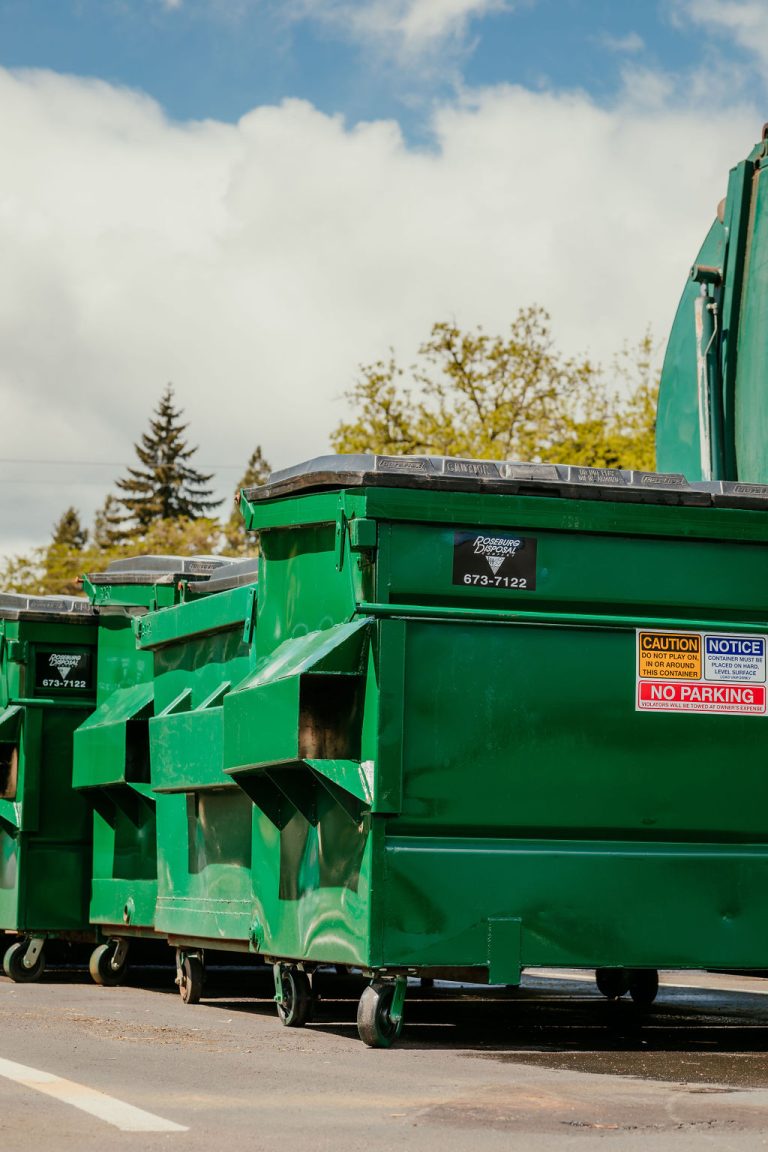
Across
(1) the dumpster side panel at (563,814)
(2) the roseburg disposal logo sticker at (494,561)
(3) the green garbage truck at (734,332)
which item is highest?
(3) the green garbage truck at (734,332)

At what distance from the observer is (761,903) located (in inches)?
299

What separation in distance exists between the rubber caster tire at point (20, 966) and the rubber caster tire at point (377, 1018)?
5.28 meters

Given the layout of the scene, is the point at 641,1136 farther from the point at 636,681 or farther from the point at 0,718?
the point at 0,718

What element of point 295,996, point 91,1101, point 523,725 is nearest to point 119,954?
point 295,996

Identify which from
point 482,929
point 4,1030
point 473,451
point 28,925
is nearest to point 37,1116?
point 482,929

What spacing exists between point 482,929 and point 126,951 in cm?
497

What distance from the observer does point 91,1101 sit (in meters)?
5.62

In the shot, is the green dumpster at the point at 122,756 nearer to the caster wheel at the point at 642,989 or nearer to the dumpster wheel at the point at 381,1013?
the caster wheel at the point at 642,989

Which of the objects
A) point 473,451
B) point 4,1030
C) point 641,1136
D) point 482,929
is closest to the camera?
point 641,1136

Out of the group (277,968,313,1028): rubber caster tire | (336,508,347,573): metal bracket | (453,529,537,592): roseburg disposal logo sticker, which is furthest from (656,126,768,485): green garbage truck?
(277,968,313,1028): rubber caster tire

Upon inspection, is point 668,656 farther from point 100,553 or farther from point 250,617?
point 100,553

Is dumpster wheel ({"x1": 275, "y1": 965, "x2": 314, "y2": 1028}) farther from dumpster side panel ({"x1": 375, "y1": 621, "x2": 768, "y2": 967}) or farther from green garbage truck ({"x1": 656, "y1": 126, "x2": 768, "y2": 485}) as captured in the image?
green garbage truck ({"x1": 656, "y1": 126, "x2": 768, "y2": 485})

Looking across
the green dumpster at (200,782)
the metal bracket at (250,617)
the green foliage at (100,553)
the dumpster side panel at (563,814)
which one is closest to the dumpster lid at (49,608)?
the green dumpster at (200,782)

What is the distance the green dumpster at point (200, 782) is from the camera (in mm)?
9055
